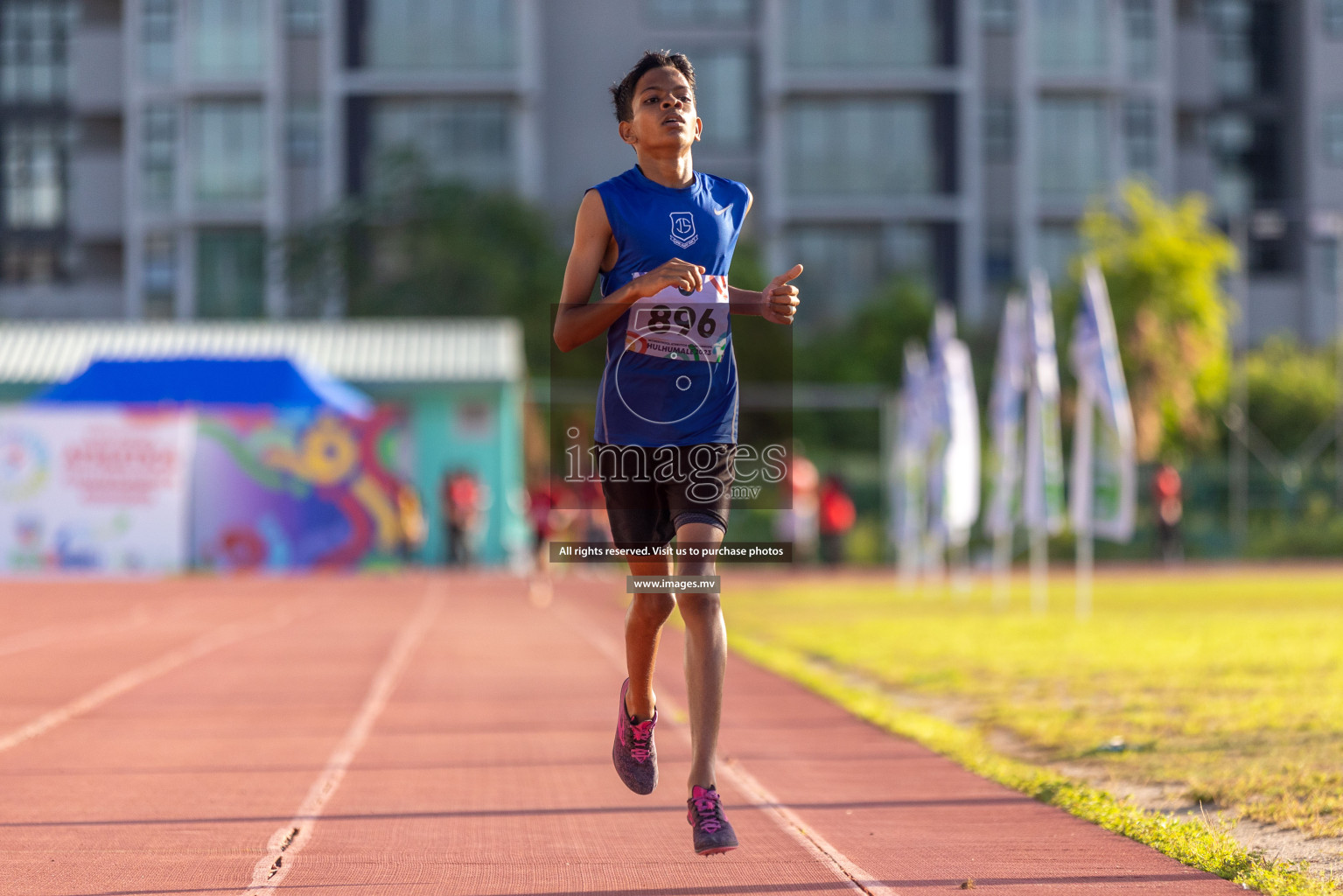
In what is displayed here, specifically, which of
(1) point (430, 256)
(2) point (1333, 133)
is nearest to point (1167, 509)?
(1) point (430, 256)

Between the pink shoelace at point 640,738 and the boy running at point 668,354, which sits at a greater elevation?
the boy running at point 668,354

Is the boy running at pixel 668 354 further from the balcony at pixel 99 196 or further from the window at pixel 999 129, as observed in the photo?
the balcony at pixel 99 196

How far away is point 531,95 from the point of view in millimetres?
48875

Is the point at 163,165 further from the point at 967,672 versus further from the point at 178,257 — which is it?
the point at 967,672

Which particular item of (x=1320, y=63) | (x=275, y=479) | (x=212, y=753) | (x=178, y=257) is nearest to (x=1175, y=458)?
(x=1320, y=63)

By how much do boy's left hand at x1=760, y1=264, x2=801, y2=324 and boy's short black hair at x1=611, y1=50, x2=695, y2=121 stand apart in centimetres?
62

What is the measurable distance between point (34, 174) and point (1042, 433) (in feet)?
Result: 147

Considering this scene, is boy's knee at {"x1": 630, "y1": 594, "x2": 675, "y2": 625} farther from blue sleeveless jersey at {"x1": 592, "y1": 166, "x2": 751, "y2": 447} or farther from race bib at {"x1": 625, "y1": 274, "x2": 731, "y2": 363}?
race bib at {"x1": 625, "y1": 274, "x2": 731, "y2": 363}

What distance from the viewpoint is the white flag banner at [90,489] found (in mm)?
29578

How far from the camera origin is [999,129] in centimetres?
4944

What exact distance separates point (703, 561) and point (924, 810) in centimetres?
200

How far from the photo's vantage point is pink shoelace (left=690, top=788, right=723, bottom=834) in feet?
15.7

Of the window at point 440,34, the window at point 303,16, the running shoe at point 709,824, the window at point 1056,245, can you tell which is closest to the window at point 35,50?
the window at point 303,16

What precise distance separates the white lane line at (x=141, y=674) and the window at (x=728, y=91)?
109ft
